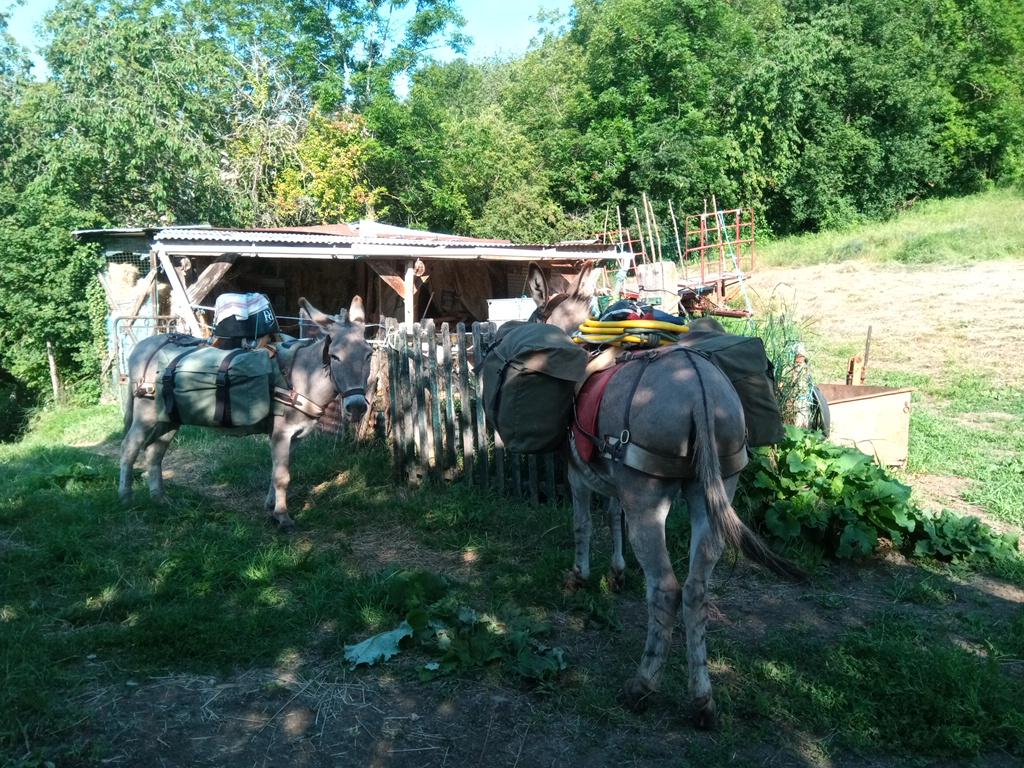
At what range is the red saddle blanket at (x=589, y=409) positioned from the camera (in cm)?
403

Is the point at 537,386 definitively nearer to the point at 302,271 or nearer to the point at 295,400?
the point at 295,400

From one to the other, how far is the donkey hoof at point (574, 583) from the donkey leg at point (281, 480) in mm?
2601

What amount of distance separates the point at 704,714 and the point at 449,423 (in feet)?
13.4

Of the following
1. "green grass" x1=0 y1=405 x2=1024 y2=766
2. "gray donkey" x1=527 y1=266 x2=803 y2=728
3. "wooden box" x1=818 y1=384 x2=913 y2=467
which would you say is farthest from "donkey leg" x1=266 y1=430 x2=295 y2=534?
"wooden box" x1=818 y1=384 x2=913 y2=467

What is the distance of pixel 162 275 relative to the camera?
15.4m

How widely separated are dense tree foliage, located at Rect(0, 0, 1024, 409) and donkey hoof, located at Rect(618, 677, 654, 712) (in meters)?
17.7

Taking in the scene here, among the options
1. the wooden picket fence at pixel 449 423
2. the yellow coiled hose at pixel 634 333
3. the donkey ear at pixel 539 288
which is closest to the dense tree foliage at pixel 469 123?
the wooden picket fence at pixel 449 423

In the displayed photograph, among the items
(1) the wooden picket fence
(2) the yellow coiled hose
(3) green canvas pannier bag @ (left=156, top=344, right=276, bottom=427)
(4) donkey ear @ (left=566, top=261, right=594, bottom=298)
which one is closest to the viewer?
(2) the yellow coiled hose

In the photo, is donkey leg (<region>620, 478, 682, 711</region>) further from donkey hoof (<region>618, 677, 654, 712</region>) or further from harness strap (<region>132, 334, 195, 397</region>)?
harness strap (<region>132, 334, 195, 397</region>)

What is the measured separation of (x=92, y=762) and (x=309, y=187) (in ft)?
74.1

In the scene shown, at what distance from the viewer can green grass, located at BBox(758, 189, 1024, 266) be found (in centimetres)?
2142

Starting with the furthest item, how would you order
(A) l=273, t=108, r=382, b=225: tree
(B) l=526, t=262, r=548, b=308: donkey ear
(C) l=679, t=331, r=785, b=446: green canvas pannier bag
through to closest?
(A) l=273, t=108, r=382, b=225: tree, (B) l=526, t=262, r=548, b=308: donkey ear, (C) l=679, t=331, r=785, b=446: green canvas pannier bag

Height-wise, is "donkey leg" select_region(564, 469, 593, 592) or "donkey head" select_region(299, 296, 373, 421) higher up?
"donkey head" select_region(299, 296, 373, 421)

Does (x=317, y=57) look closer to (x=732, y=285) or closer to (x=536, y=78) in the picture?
(x=536, y=78)
